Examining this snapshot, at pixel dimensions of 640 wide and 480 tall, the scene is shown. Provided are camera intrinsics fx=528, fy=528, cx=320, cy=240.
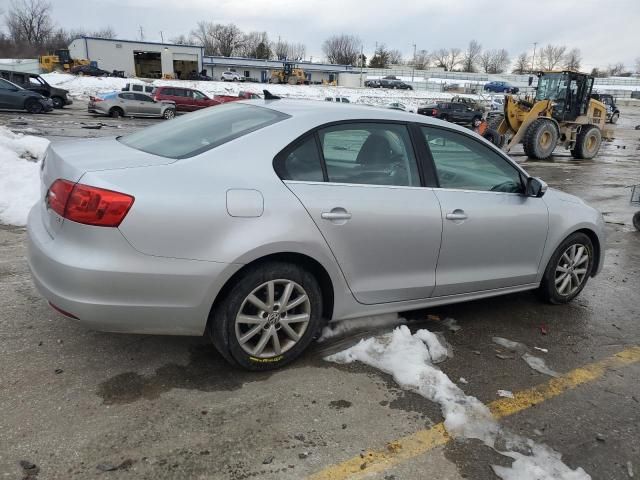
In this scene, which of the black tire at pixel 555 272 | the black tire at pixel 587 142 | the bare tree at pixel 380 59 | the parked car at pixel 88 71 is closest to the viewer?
the black tire at pixel 555 272

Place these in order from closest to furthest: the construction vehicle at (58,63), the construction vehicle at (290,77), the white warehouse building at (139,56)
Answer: the construction vehicle at (58,63), the white warehouse building at (139,56), the construction vehicle at (290,77)

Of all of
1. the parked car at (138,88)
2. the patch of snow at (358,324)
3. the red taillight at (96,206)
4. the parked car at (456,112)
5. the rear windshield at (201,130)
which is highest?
the rear windshield at (201,130)

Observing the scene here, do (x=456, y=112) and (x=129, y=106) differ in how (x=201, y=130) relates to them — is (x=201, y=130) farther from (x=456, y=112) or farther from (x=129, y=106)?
(x=456, y=112)

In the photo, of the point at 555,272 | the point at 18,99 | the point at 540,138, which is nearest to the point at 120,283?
the point at 555,272

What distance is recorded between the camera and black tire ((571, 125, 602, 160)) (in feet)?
62.7

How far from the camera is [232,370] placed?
325cm

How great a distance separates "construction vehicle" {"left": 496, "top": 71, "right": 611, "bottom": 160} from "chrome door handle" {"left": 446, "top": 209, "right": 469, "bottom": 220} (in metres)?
15.2

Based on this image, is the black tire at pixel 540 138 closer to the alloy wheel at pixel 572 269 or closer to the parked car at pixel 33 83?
the alloy wheel at pixel 572 269

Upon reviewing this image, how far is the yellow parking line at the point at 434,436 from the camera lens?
2466 millimetres

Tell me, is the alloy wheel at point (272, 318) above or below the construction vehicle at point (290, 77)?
below

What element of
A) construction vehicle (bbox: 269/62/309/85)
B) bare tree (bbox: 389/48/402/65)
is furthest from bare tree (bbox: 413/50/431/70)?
construction vehicle (bbox: 269/62/309/85)

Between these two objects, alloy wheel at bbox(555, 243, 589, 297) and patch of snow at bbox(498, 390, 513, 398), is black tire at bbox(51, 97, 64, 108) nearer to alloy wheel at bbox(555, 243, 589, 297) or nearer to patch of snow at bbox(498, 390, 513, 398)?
alloy wheel at bbox(555, 243, 589, 297)

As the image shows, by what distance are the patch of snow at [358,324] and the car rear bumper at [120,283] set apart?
3.79ft

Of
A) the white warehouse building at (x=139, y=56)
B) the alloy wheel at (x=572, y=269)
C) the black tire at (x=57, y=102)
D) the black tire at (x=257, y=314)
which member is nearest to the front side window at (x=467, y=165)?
the alloy wheel at (x=572, y=269)
